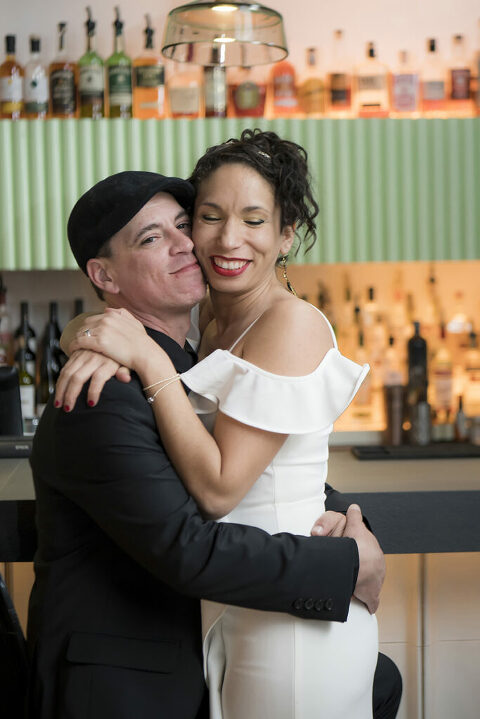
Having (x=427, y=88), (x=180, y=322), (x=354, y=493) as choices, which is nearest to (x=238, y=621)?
(x=180, y=322)

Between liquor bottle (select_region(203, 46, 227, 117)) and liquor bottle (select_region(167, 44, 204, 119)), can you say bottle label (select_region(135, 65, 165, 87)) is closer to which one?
liquor bottle (select_region(167, 44, 204, 119))

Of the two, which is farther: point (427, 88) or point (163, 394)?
point (427, 88)

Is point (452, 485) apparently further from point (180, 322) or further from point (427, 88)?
point (427, 88)

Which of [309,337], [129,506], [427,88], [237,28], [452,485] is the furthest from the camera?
[427,88]

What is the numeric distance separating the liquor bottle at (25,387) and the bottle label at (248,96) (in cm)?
123

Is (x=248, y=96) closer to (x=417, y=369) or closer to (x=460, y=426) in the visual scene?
(x=417, y=369)

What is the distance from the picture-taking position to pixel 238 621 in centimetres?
139

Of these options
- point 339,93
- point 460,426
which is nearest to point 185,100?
point 339,93

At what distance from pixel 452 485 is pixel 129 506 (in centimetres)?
144

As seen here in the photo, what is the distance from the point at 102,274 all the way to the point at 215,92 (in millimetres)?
→ 1795

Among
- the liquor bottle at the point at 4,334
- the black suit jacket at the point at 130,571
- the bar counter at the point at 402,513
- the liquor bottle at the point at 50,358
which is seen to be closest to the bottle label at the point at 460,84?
the bar counter at the point at 402,513

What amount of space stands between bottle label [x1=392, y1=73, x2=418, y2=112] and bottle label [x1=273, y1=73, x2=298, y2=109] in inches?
14.7

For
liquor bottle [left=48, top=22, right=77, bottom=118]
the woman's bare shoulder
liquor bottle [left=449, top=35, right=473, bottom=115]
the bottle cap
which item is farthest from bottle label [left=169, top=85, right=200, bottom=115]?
the woman's bare shoulder

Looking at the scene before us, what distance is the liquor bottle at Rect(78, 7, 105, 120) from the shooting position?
3.11m
